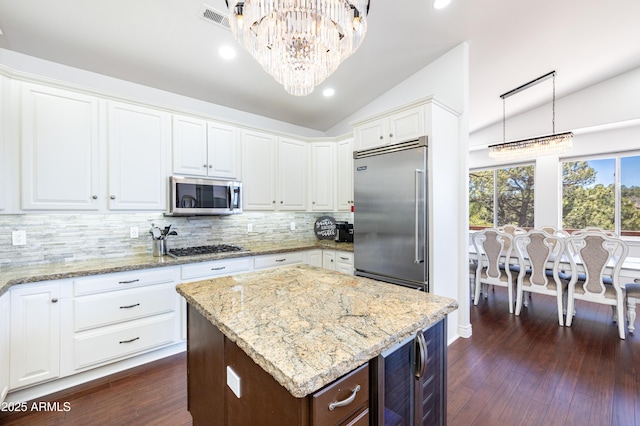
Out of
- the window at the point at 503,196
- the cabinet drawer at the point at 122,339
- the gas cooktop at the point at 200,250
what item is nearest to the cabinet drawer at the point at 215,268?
the gas cooktop at the point at 200,250

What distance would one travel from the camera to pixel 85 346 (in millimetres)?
2146

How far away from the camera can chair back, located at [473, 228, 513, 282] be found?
3.50m

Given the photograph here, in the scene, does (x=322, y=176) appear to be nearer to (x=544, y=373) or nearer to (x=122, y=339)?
(x=122, y=339)

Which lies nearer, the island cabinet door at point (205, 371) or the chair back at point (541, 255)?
the island cabinet door at point (205, 371)

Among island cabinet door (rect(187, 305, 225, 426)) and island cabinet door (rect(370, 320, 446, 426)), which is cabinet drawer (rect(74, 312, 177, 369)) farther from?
island cabinet door (rect(370, 320, 446, 426))

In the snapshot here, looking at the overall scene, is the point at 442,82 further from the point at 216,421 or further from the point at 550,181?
the point at 550,181

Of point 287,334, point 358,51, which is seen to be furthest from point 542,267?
point 287,334

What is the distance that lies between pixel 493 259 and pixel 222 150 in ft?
12.2

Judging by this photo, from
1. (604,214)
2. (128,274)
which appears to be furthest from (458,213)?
(604,214)

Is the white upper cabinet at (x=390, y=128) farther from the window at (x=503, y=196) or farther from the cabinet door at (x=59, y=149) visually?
the window at (x=503, y=196)

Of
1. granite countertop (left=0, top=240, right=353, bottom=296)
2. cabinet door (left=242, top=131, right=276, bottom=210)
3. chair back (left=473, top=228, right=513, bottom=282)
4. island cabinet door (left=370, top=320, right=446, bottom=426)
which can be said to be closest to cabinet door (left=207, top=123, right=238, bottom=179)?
cabinet door (left=242, top=131, right=276, bottom=210)

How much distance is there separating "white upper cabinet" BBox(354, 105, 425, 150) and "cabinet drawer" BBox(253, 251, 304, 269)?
1.56m

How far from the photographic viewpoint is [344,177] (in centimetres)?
388

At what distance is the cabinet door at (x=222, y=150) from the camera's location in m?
3.09
